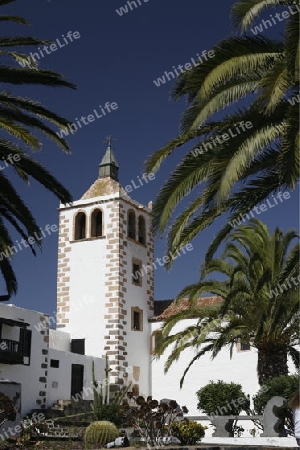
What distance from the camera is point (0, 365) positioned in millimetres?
25609

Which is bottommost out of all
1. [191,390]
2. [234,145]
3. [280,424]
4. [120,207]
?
[280,424]

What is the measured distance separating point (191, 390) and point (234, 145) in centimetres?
2263

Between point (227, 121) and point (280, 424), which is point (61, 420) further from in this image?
point (227, 121)

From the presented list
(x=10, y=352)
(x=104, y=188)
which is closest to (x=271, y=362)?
(x=10, y=352)

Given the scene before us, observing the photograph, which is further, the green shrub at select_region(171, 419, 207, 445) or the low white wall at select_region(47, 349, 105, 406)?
the low white wall at select_region(47, 349, 105, 406)

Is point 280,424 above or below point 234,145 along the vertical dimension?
below

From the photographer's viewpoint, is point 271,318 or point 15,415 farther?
point 271,318

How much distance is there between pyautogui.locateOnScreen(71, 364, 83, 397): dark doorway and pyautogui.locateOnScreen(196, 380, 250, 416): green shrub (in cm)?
1040

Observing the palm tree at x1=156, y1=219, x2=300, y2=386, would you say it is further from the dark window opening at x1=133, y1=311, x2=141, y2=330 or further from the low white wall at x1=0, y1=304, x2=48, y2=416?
the dark window opening at x1=133, y1=311, x2=141, y2=330

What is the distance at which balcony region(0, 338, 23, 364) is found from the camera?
25247mm

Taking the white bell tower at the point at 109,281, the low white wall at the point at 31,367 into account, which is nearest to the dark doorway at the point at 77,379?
the white bell tower at the point at 109,281

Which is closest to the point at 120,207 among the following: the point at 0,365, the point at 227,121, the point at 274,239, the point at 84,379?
the point at 84,379

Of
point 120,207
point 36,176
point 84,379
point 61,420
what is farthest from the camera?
point 120,207

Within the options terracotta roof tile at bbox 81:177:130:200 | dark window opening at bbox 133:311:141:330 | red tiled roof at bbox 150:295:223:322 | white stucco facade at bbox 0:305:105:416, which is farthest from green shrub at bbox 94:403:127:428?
terracotta roof tile at bbox 81:177:130:200
